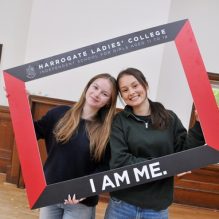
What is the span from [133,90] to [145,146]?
240 mm

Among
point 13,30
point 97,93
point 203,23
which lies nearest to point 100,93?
point 97,93

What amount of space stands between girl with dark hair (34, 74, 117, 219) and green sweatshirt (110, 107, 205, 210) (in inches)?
3.4

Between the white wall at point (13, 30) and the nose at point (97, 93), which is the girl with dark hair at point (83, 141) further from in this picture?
the white wall at point (13, 30)

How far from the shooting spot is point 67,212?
1307 mm

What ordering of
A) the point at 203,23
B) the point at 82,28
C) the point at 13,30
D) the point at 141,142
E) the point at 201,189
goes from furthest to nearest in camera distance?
1. the point at 13,30
2. the point at 203,23
3. the point at 201,189
4. the point at 82,28
5. the point at 141,142

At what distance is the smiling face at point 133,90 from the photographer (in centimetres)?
119

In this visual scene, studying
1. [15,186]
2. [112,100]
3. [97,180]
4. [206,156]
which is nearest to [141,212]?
[97,180]

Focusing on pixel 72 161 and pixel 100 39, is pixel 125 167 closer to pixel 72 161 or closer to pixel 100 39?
pixel 72 161

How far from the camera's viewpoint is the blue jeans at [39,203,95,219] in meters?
1.30

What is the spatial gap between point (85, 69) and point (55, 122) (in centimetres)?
166

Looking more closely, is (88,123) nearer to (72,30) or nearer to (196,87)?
(196,87)

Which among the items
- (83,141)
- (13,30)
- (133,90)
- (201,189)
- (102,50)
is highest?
(13,30)

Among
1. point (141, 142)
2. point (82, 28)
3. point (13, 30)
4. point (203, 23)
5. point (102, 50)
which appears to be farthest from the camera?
point (13, 30)

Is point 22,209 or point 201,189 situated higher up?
point 22,209
